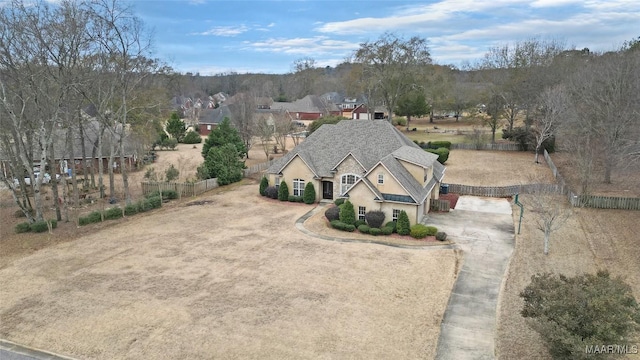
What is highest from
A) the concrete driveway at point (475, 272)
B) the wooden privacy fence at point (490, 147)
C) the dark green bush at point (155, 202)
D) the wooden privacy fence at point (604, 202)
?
the wooden privacy fence at point (490, 147)

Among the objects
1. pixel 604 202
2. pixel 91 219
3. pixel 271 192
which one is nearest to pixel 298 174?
pixel 271 192

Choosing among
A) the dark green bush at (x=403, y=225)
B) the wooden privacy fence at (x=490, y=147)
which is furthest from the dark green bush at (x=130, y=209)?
the wooden privacy fence at (x=490, y=147)

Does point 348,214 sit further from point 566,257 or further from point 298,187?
point 566,257

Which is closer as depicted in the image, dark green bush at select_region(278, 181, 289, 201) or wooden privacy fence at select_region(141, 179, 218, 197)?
dark green bush at select_region(278, 181, 289, 201)

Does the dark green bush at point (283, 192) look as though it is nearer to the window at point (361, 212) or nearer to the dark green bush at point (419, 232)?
the window at point (361, 212)

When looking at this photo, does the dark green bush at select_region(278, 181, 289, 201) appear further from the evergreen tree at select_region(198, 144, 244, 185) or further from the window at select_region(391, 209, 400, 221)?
the window at select_region(391, 209, 400, 221)

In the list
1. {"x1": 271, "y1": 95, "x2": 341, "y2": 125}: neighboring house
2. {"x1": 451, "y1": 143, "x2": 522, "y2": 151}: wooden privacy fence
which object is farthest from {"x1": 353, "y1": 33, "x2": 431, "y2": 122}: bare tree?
{"x1": 271, "y1": 95, "x2": 341, "y2": 125}: neighboring house
